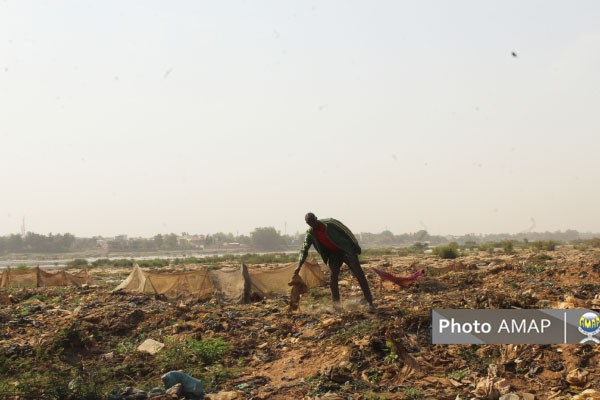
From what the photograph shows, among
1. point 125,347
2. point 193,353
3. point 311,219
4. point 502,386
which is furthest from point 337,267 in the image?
point 502,386

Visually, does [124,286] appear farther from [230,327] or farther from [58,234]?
[58,234]

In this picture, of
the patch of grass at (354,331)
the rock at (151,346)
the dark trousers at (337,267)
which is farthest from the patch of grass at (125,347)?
the dark trousers at (337,267)

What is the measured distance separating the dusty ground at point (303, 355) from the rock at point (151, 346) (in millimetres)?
140

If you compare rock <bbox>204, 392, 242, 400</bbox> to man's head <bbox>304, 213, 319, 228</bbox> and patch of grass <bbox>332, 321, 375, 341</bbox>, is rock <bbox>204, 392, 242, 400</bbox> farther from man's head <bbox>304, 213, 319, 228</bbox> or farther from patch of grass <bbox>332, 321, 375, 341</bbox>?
man's head <bbox>304, 213, 319, 228</bbox>

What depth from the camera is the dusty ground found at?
4.37 metres

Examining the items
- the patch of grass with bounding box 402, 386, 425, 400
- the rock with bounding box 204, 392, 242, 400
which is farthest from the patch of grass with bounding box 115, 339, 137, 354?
the patch of grass with bounding box 402, 386, 425, 400

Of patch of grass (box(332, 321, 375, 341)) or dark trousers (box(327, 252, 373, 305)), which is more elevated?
dark trousers (box(327, 252, 373, 305))

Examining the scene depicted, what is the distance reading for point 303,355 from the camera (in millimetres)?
5500

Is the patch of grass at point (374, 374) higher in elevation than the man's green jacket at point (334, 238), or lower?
lower

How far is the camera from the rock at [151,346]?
241 inches

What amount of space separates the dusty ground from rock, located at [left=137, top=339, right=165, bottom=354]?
0.46 ft

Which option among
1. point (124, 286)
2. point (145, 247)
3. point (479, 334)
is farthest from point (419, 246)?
point (145, 247)

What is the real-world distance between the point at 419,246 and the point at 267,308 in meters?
47.4

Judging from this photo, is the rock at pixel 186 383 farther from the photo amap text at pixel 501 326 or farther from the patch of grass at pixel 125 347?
the photo amap text at pixel 501 326
